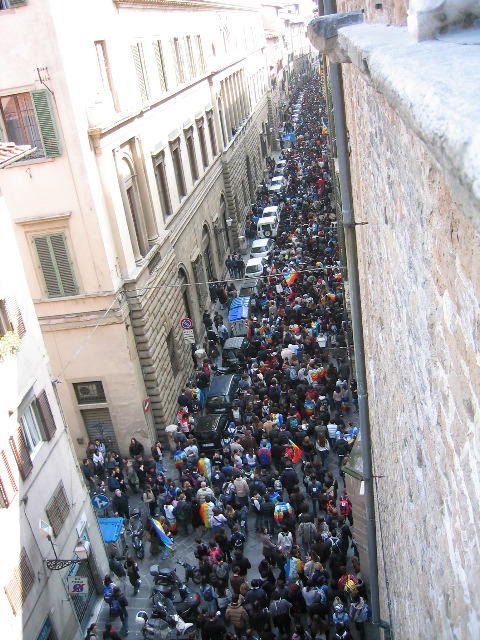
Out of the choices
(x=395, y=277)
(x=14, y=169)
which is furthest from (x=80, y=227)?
(x=395, y=277)

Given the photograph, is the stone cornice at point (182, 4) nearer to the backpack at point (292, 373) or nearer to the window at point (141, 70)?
the window at point (141, 70)

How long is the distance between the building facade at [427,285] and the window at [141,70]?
1698cm

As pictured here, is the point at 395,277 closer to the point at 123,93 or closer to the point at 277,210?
the point at 123,93

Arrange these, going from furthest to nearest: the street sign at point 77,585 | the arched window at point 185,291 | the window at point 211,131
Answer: the window at point 211,131 → the arched window at point 185,291 → the street sign at point 77,585

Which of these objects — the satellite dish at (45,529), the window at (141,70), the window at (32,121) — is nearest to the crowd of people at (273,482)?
the satellite dish at (45,529)

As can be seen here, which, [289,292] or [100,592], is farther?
[289,292]

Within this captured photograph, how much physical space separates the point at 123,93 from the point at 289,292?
1004 centimetres

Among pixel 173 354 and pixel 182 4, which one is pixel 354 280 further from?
pixel 182 4

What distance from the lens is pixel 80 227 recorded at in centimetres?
1830

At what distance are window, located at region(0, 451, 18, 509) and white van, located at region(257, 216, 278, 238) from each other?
26.6 metres

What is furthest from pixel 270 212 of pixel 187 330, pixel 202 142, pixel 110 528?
pixel 110 528

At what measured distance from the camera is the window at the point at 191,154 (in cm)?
2875

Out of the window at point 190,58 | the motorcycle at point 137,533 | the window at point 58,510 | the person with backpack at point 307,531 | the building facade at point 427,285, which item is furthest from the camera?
the window at point 190,58

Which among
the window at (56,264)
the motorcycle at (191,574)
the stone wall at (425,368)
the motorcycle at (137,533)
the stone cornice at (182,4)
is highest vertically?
the stone cornice at (182,4)
